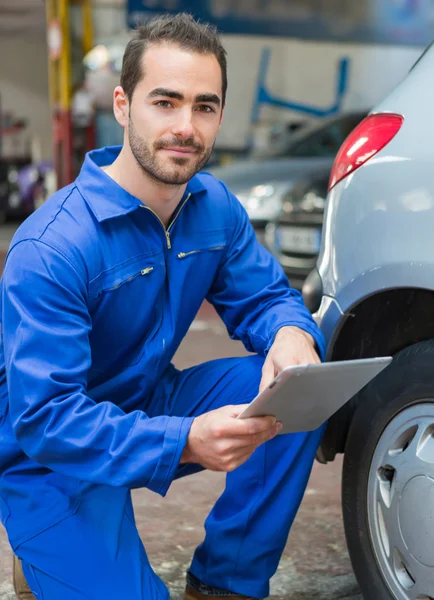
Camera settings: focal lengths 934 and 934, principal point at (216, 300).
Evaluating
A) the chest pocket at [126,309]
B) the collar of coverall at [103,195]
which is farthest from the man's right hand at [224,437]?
the collar of coverall at [103,195]

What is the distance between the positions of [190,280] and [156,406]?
12.6 inches

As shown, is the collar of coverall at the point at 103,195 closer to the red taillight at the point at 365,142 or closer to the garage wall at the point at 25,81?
the red taillight at the point at 365,142

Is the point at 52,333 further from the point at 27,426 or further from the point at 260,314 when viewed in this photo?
the point at 260,314

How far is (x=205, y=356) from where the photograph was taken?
5.11m

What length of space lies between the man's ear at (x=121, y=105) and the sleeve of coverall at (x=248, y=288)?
1.27ft

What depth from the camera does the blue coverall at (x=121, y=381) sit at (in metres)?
1.76

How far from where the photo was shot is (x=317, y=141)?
7352 millimetres

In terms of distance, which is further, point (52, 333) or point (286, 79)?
point (286, 79)

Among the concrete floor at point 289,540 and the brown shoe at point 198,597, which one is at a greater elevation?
the brown shoe at point 198,597

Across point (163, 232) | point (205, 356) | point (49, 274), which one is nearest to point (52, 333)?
point (49, 274)

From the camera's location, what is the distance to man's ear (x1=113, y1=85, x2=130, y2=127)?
2.07m

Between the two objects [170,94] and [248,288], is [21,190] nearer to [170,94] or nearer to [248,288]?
[248,288]

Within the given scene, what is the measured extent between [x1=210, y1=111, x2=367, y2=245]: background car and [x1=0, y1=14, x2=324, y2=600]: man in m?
3.73

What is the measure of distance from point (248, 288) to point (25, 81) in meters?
20.0
